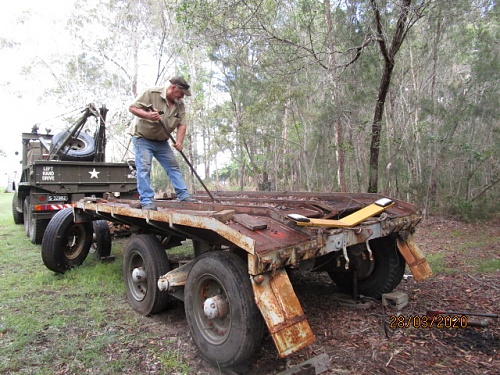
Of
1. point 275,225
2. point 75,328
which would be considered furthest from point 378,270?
point 75,328

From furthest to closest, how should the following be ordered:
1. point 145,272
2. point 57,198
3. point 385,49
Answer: point 57,198
point 385,49
point 145,272

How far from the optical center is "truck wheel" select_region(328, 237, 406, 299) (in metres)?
3.88

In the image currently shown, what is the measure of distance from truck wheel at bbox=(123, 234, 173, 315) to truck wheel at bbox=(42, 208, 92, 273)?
1.62 m

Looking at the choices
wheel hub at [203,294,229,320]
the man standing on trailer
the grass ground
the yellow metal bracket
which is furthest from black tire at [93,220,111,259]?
the yellow metal bracket

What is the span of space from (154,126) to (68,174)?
4373 mm

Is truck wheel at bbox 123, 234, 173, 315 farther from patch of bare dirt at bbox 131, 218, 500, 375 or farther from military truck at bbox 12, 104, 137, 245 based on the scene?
military truck at bbox 12, 104, 137, 245

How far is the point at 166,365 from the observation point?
2887 millimetres

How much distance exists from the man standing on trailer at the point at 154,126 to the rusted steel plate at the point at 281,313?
6.09 feet

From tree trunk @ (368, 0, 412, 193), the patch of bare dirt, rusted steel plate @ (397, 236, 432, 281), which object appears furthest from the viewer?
tree trunk @ (368, 0, 412, 193)

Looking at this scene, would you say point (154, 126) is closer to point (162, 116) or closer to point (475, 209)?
point (162, 116)

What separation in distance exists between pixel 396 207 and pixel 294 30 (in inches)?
318

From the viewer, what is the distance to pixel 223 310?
2.78 metres

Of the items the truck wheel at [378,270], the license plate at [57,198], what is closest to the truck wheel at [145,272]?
the truck wheel at [378,270]
